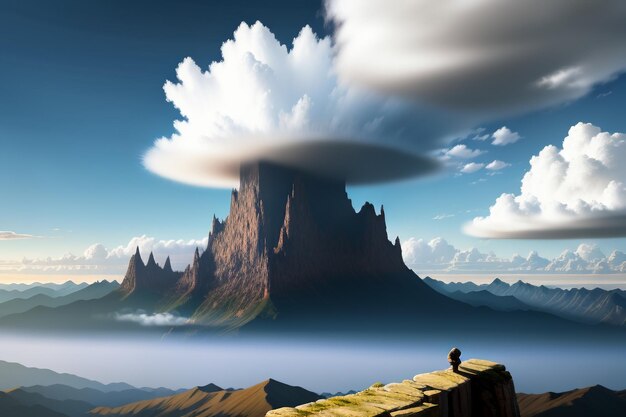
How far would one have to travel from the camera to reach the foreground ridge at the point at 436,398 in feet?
86.4

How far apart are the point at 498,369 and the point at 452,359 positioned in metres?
6.36

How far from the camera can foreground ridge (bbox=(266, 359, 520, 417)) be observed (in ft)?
86.4

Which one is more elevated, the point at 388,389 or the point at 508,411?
the point at 388,389

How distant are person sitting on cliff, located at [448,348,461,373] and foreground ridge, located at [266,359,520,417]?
1.72 ft

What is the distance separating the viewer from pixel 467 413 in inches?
1403

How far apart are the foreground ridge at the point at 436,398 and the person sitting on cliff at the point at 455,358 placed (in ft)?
1.72

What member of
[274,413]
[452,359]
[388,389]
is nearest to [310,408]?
[274,413]

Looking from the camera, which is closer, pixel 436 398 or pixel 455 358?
pixel 436 398

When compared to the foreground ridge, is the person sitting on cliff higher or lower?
higher

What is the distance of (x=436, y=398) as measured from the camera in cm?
3162

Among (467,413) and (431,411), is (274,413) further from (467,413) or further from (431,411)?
(467,413)

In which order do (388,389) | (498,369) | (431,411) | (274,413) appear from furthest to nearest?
(498,369), (388,389), (431,411), (274,413)

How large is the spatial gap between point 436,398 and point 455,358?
5.94 m

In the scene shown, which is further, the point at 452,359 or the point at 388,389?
the point at 452,359
